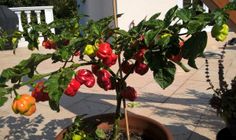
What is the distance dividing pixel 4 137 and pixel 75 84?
6.83 feet

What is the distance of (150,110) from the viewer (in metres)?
3.90

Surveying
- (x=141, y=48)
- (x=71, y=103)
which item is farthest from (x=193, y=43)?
(x=71, y=103)

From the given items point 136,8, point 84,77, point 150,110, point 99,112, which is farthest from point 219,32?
point 136,8

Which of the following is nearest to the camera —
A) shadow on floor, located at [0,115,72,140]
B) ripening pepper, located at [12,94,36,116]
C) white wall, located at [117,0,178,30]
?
ripening pepper, located at [12,94,36,116]

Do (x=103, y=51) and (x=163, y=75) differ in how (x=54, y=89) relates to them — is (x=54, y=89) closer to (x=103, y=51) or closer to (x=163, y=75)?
(x=103, y=51)

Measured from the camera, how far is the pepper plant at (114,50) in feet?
4.13

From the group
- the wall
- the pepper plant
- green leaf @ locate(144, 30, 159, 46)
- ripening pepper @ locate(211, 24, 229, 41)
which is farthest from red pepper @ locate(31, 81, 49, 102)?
the wall

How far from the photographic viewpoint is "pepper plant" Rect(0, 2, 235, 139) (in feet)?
4.13

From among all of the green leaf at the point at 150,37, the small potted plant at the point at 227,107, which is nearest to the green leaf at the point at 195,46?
the green leaf at the point at 150,37

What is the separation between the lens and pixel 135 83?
5113 millimetres

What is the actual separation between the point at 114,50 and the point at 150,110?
2272mm

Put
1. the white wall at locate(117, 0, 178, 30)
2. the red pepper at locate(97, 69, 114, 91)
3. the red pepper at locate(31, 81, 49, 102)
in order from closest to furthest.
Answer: the red pepper at locate(31, 81, 49, 102)
the red pepper at locate(97, 69, 114, 91)
the white wall at locate(117, 0, 178, 30)

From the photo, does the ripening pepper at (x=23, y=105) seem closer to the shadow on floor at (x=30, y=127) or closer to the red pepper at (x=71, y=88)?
the red pepper at (x=71, y=88)

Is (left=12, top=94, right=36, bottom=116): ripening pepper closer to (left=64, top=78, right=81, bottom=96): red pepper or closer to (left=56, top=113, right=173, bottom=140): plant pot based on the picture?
(left=64, top=78, right=81, bottom=96): red pepper
